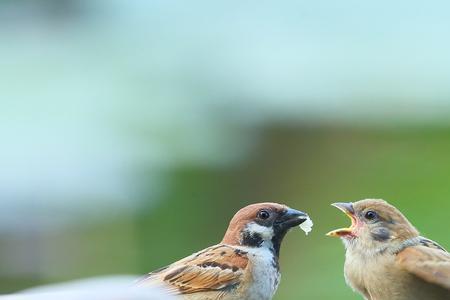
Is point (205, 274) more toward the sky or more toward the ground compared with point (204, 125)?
more toward the ground

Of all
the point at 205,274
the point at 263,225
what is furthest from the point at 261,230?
the point at 205,274

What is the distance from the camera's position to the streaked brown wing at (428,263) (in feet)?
6.10

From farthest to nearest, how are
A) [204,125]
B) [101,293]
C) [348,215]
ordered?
[204,125] → [348,215] → [101,293]

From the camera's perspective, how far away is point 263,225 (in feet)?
6.38

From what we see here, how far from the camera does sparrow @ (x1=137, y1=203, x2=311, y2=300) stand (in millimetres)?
1844

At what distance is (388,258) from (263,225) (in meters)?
0.22

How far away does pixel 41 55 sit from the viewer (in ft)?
19.5

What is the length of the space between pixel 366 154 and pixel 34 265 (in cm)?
135

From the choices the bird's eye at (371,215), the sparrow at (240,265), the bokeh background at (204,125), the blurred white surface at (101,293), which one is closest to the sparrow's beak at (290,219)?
the sparrow at (240,265)

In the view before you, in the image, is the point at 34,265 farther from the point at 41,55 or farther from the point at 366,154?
the point at 41,55

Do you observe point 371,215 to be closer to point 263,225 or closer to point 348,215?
point 348,215

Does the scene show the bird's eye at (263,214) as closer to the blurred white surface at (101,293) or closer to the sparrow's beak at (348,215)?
the sparrow's beak at (348,215)

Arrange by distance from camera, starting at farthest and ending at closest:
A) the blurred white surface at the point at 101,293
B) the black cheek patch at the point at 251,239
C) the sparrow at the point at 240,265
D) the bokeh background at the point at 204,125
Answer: the bokeh background at the point at 204,125 < the black cheek patch at the point at 251,239 < the sparrow at the point at 240,265 < the blurred white surface at the point at 101,293

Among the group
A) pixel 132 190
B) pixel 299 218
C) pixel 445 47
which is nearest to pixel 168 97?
pixel 132 190
